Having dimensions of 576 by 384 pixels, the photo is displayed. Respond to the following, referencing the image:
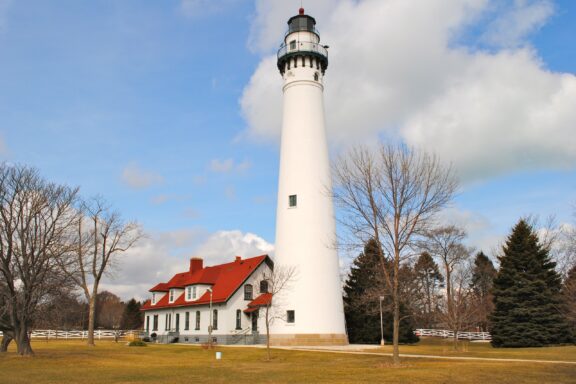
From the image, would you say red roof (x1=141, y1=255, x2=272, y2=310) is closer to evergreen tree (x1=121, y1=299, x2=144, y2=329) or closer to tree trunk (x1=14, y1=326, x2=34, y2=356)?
tree trunk (x1=14, y1=326, x2=34, y2=356)

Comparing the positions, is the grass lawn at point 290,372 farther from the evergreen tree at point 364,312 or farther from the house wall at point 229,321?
Answer: the evergreen tree at point 364,312

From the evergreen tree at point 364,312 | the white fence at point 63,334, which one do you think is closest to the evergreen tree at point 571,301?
the evergreen tree at point 364,312

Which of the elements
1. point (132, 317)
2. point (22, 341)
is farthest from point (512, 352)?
point (132, 317)

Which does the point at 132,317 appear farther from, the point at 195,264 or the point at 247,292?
the point at 247,292

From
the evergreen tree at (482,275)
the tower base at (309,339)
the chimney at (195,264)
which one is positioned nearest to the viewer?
the tower base at (309,339)

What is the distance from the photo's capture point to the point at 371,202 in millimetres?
20641

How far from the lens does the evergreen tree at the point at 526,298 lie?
34.7 meters

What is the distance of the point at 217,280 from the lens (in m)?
43.8

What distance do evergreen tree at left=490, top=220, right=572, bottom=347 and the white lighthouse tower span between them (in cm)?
1227

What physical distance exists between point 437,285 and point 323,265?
42.0 meters

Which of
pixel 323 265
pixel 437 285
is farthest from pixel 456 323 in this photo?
pixel 437 285

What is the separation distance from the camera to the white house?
3869 centimetres

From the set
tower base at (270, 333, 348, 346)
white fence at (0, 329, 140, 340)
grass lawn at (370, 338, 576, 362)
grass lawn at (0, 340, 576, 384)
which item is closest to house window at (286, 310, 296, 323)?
tower base at (270, 333, 348, 346)

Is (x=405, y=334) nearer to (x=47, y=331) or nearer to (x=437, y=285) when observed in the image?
(x=437, y=285)
